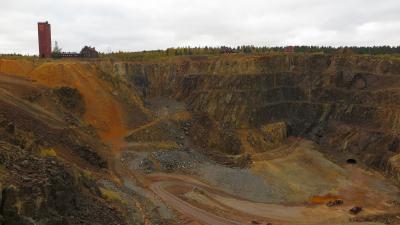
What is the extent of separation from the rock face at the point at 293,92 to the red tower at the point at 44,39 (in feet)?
37.7

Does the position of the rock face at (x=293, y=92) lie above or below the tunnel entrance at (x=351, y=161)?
above

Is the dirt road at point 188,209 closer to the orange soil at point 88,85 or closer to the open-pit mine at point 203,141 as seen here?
the open-pit mine at point 203,141

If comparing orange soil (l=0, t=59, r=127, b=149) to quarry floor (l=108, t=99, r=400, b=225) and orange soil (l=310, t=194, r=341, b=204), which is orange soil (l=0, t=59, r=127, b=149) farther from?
orange soil (l=310, t=194, r=341, b=204)

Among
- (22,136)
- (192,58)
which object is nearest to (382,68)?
(192,58)

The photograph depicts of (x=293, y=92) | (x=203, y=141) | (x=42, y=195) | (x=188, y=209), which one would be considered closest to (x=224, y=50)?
(x=293, y=92)

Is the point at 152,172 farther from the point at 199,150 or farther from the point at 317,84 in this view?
the point at 317,84

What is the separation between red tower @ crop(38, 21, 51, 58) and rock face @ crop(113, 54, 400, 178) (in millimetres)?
11493

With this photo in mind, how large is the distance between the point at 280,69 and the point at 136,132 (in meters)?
31.3

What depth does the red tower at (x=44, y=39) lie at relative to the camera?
2778 inches

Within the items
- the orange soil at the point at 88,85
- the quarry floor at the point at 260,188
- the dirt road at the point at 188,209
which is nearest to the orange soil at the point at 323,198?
the quarry floor at the point at 260,188

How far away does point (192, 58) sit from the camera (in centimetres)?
7994

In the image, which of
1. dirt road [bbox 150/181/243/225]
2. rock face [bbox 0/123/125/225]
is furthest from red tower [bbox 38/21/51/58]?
rock face [bbox 0/123/125/225]

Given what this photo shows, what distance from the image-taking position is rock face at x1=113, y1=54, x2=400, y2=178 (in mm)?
65750

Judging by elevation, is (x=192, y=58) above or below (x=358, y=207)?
above
